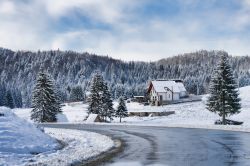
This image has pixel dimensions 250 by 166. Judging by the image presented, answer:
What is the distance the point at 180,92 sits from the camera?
125250mm

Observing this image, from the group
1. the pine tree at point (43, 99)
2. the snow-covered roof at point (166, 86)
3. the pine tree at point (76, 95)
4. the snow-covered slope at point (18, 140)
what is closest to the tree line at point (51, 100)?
the pine tree at point (43, 99)

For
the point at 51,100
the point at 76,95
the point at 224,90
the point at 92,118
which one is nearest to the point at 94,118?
the point at 92,118

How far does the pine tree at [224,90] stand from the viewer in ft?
171

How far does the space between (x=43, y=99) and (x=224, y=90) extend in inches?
1137

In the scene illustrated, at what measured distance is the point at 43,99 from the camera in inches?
2625

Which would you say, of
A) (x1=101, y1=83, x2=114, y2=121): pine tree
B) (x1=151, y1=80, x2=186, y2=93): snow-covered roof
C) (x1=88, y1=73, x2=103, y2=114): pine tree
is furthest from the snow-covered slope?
(x1=151, y1=80, x2=186, y2=93): snow-covered roof

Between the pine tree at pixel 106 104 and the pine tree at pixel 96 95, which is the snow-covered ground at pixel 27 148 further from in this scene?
the pine tree at pixel 106 104

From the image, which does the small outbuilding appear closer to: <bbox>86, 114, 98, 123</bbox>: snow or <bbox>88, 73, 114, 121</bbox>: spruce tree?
<bbox>86, 114, 98, 123</bbox>: snow

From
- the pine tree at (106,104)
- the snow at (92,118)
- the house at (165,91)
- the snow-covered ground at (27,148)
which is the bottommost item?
the snow-covered ground at (27,148)

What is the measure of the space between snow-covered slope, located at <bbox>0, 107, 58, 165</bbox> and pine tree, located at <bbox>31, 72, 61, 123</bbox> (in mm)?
46170

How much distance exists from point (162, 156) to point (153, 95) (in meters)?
108

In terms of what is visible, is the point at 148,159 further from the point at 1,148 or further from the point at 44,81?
the point at 44,81

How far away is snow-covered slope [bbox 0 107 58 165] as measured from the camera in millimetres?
15930

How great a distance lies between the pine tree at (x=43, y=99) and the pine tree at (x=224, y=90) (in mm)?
26606
